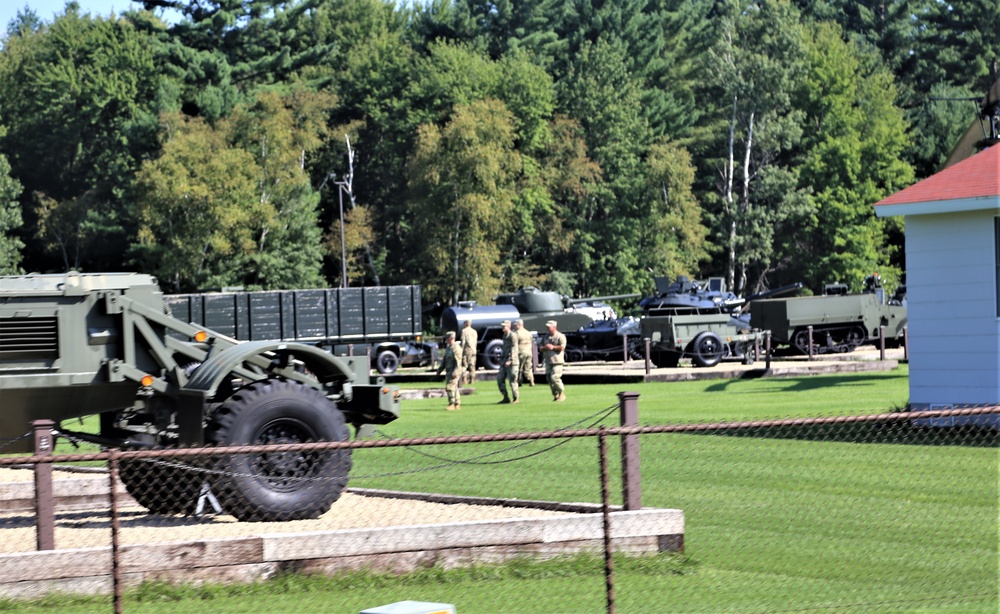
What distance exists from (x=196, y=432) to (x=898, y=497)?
6.02m

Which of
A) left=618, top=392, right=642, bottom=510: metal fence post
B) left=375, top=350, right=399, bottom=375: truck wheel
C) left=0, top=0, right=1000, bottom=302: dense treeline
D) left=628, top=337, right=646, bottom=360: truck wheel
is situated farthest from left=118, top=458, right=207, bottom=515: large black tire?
left=0, top=0, right=1000, bottom=302: dense treeline

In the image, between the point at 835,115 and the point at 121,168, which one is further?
the point at 835,115

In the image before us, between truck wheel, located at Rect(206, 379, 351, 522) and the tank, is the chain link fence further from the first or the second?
the tank

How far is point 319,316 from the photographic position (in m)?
44.0

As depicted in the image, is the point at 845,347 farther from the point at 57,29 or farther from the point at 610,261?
the point at 57,29

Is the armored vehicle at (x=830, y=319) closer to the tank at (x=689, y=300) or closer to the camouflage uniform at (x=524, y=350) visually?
the tank at (x=689, y=300)

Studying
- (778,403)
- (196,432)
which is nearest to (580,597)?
(196,432)

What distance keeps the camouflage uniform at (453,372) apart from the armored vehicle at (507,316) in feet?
48.8

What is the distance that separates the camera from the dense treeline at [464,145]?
2618 inches

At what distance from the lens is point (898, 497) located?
41.4 feet

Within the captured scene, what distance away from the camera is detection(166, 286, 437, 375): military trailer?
143 feet

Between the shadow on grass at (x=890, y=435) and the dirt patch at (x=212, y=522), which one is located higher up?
the dirt patch at (x=212, y=522)

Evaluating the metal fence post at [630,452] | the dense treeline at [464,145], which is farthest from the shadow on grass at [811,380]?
the dense treeline at [464,145]

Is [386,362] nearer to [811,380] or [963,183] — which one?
[811,380]
